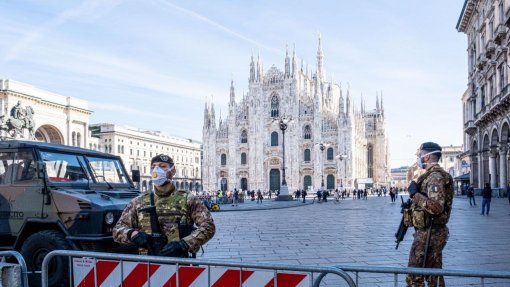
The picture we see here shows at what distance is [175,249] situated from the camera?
150 inches

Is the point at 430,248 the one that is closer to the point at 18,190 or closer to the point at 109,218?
the point at 109,218

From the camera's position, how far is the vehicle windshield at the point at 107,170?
757 centimetres

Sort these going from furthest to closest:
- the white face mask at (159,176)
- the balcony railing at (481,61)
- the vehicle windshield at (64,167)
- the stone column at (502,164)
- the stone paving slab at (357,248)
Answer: the balcony railing at (481,61)
the stone column at (502,164)
the stone paving slab at (357,248)
the vehicle windshield at (64,167)
the white face mask at (159,176)

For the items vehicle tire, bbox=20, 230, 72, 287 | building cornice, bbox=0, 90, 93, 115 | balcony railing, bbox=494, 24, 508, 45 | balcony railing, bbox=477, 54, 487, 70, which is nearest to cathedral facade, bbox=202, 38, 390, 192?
building cornice, bbox=0, 90, 93, 115

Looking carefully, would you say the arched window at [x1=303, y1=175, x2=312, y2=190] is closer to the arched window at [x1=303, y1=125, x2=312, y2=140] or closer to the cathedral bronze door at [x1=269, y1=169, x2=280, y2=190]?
the cathedral bronze door at [x1=269, y1=169, x2=280, y2=190]

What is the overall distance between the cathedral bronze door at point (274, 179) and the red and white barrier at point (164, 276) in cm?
6356

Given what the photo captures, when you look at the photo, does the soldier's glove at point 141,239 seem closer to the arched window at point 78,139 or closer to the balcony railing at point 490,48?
the balcony railing at point 490,48

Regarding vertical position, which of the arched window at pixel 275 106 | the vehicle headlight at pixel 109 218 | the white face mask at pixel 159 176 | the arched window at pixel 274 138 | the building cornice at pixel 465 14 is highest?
the building cornice at pixel 465 14

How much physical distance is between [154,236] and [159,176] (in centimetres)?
53

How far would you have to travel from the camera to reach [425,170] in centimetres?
476

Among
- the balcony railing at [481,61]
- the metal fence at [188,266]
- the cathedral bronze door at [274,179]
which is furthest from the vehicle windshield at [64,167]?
the cathedral bronze door at [274,179]

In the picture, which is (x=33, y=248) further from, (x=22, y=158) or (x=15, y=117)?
(x=15, y=117)

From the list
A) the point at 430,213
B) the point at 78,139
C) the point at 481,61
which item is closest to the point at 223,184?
the point at 78,139

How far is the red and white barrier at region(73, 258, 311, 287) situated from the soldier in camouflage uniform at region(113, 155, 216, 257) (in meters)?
0.20
